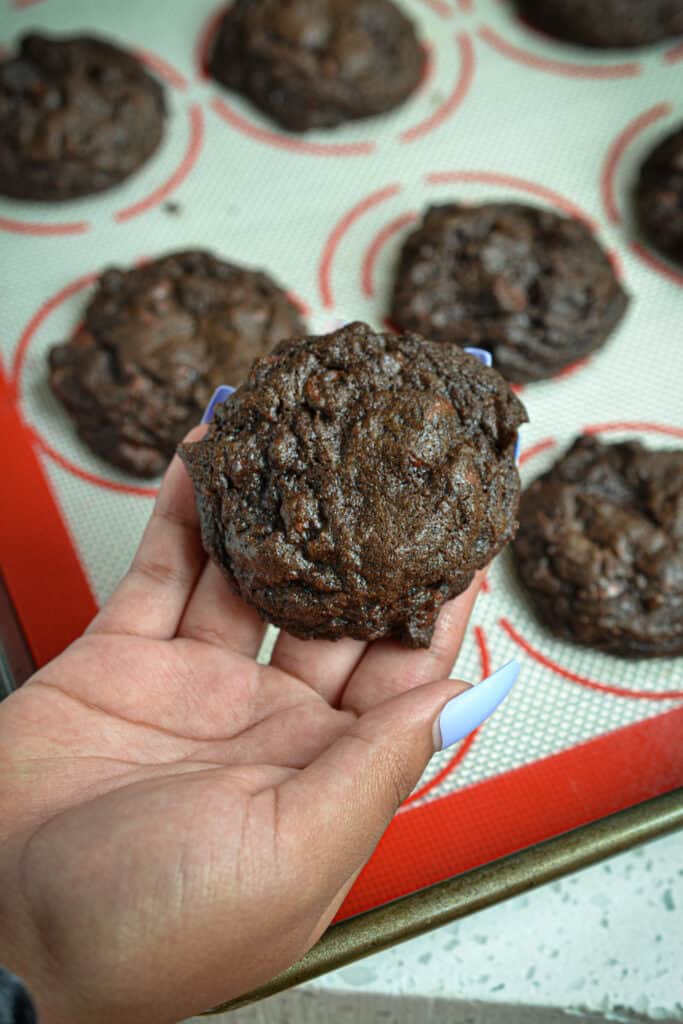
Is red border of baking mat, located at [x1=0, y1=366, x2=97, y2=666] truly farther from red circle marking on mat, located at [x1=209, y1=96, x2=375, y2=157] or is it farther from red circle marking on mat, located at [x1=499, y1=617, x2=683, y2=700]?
red circle marking on mat, located at [x1=209, y1=96, x2=375, y2=157]

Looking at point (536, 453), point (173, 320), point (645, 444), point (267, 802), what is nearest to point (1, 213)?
point (173, 320)

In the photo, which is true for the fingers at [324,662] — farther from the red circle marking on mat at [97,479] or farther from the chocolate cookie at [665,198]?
the chocolate cookie at [665,198]

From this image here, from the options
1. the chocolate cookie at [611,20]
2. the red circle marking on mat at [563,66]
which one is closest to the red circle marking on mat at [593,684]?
the red circle marking on mat at [563,66]

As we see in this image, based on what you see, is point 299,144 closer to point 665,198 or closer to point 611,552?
point 665,198

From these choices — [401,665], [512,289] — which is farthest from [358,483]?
[512,289]

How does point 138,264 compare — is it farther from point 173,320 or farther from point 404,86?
point 404,86

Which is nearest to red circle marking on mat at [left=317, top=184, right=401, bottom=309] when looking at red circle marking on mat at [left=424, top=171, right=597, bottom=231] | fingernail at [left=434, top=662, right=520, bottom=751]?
red circle marking on mat at [left=424, top=171, right=597, bottom=231]
